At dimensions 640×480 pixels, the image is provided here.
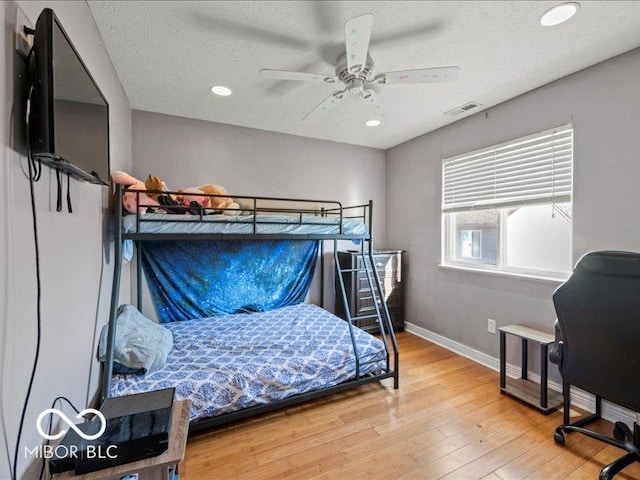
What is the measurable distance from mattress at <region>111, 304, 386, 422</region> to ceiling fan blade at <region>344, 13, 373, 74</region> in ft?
6.34

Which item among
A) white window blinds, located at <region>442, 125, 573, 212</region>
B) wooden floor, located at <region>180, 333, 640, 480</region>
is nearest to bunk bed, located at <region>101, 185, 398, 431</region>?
wooden floor, located at <region>180, 333, 640, 480</region>

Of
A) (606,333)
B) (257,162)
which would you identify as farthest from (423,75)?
(257,162)

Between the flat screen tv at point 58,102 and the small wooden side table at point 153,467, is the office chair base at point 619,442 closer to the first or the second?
the small wooden side table at point 153,467

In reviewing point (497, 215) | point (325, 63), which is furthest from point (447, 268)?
A: point (325, 63)

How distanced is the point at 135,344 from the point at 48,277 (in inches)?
37.3

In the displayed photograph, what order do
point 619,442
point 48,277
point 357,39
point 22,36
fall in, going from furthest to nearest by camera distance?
point 619,442
point 357,39
point 48,277
point 22,36

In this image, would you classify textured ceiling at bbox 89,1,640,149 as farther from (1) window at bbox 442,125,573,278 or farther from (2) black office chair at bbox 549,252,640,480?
(2) black office chair at bbox 549,252,640,480

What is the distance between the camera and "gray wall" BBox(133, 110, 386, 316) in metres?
2.92

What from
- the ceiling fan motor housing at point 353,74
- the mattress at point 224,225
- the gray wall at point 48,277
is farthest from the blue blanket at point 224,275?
the ceiling fan motor housing at point 353,74

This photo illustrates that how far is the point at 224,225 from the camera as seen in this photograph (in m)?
2.05

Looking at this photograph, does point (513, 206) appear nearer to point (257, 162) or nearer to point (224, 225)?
point (224, 225)

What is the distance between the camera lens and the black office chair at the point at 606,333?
1.37 metres

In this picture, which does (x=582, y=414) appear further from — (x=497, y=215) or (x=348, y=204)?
(x=348, y=204)

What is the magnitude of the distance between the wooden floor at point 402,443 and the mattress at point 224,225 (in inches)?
50.6
